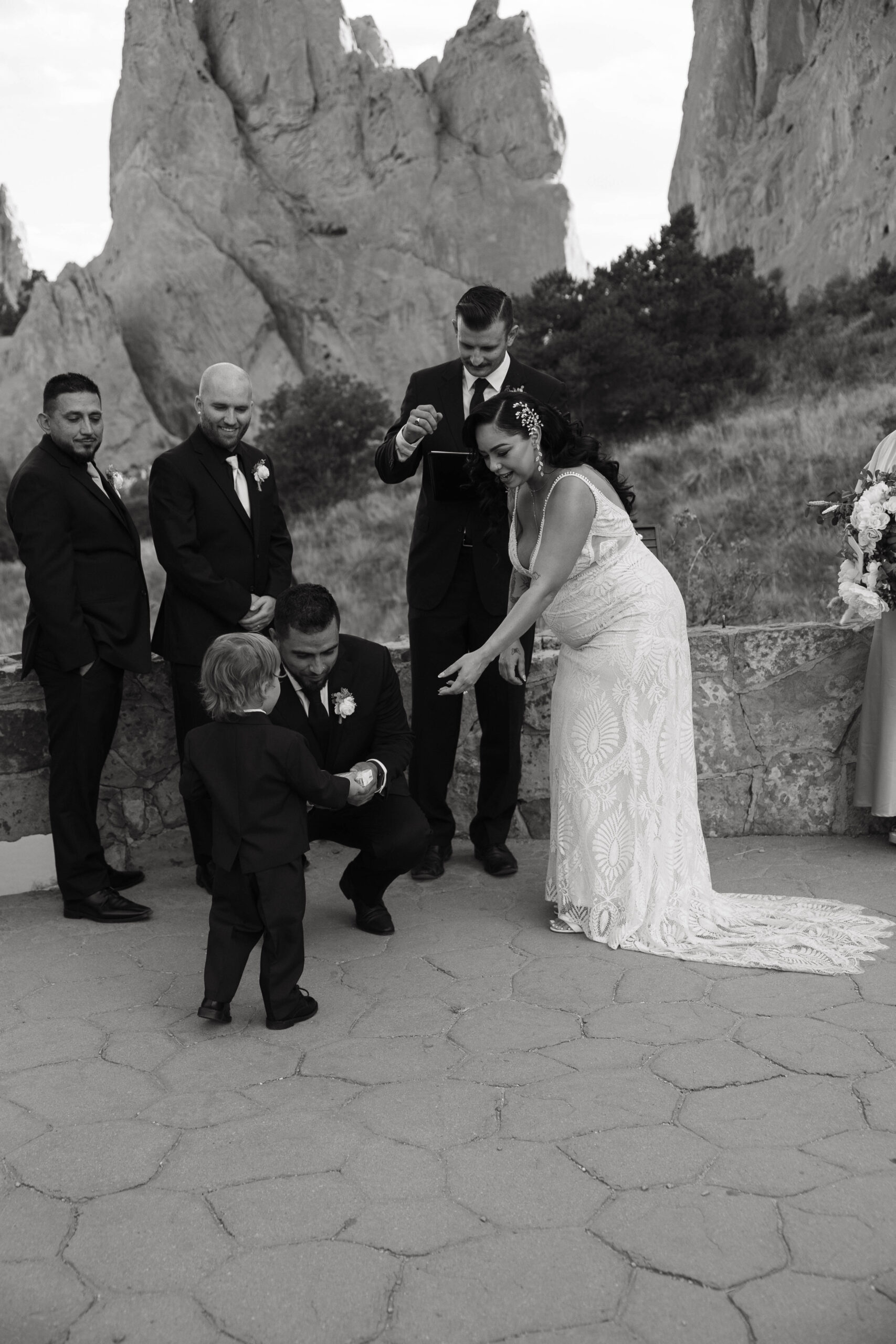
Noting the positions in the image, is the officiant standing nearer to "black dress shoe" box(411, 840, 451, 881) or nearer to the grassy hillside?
"black dress shoe" box(411, 840, 451, 881)

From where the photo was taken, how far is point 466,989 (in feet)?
13.4

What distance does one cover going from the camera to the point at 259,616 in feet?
16.3

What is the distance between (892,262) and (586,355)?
13281mm

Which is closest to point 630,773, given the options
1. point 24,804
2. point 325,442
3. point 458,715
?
point 458,715

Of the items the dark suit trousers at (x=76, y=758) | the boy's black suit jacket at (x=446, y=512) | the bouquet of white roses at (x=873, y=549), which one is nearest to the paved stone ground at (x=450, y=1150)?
the dark suit trousers at (x=76, y=758)

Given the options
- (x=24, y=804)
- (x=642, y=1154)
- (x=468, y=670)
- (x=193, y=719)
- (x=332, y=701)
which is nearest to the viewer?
(x=642, y=1154)

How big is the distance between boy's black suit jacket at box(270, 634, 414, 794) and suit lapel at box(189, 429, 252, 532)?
844mm

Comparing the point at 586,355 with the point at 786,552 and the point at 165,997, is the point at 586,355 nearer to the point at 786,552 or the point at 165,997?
the point at 786,552

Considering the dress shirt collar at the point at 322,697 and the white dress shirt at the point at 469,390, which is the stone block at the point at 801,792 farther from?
the dress shirt collar at the point at 322,697

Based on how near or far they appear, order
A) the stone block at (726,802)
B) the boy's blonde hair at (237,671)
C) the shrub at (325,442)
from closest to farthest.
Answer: the boy's blonde hair at (237,671)
the stone block at (726,802)
the shrub at (325,442)

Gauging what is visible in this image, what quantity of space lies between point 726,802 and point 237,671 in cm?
275

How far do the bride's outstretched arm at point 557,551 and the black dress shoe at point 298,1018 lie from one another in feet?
3.59

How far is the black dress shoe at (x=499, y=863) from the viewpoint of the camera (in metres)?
5.27

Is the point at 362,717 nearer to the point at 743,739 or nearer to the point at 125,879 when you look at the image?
the point at 125,879
